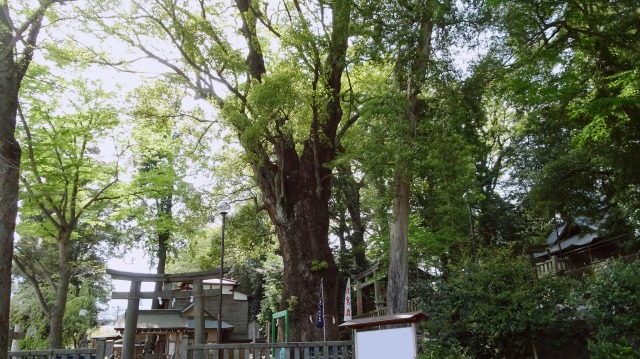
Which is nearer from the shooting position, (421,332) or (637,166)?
(421,332)

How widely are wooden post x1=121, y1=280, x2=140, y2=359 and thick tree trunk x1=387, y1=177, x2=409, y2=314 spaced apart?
19.3 ft

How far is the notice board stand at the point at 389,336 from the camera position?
6230 mm

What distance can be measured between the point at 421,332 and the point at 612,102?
23.1 feet

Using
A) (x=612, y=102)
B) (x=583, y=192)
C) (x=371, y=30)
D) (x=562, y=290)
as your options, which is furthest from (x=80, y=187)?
(x=583, y=192)

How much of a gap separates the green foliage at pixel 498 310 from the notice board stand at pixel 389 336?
44cm

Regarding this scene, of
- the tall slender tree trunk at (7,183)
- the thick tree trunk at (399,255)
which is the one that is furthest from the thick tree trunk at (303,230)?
the tall slender tree trunk at (7,183)

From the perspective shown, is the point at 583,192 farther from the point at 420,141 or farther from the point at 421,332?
the point at 421,332

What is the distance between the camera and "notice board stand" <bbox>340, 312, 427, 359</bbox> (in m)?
6.23

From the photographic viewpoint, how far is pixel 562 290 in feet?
21.9

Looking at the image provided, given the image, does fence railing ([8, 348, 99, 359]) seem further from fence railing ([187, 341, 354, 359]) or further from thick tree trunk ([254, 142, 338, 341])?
thick tree trunk ([254, 142, 338, 341])

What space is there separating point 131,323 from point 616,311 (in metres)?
9.49

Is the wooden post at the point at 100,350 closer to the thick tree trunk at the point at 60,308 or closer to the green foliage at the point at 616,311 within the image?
the thick tree trunk at the point at 60,308

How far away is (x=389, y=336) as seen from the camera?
6543mm

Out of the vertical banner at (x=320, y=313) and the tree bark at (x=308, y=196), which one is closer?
the vertical banner at (x=320, y=313)
